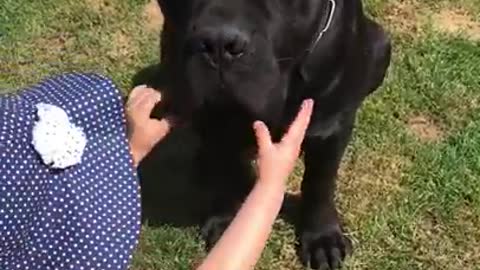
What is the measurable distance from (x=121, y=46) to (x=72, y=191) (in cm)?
161

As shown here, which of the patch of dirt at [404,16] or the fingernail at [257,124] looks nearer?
the fingernail at [257,124]

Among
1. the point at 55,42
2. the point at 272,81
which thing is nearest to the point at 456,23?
the point at 55,42

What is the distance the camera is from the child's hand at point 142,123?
8.16 ft

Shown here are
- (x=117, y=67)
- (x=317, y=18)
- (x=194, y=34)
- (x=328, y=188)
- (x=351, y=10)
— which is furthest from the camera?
(x=117, y=67)

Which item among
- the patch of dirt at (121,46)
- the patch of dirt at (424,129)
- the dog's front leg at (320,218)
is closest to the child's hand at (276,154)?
the dog's front leg at (320,218)

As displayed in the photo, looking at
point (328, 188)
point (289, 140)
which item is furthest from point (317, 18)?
point (328, 188)

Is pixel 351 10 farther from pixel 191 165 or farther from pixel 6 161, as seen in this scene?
pixel 6 161

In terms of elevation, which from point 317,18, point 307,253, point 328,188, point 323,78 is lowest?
point 307,253

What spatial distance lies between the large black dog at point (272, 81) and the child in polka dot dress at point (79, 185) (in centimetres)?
13

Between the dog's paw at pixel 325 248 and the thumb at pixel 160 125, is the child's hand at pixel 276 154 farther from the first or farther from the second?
the dog's paw at pixel 325 248

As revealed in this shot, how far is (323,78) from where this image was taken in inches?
106

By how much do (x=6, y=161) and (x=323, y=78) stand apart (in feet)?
2.94

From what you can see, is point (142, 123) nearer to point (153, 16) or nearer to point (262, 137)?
point (262, 137)

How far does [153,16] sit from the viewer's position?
377 centimetres
